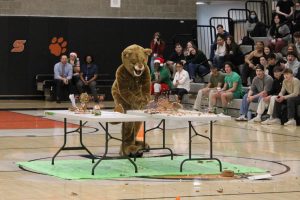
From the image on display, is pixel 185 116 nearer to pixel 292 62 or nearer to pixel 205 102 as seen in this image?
pixel 292 62

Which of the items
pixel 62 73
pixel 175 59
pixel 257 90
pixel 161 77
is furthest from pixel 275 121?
pixel 62 73

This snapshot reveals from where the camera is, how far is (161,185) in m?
9.45

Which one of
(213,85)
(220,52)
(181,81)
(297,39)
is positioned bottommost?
(213,85)

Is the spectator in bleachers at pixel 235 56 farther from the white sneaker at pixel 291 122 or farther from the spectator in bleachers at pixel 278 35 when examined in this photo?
the white sneaker at pixel 291 122

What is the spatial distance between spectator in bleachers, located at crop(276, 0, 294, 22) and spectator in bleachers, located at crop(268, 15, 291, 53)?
0.28m

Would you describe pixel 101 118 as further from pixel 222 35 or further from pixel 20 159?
pixel 222 35

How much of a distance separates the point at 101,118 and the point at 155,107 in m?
1.94

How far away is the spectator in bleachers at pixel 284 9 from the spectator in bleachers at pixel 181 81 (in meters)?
3.62

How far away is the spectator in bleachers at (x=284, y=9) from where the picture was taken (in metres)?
23.8

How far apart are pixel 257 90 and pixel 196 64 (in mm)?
5495

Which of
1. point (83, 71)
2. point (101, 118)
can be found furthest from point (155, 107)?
point (83, 71)

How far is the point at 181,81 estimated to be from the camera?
75.6 ft

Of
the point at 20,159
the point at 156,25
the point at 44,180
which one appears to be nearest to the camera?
the point at 44,180

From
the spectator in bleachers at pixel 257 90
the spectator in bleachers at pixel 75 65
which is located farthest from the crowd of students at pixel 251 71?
the spectator in bleachers at pixel 75 65
